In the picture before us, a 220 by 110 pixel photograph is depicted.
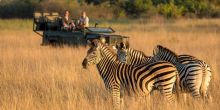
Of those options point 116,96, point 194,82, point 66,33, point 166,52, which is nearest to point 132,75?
point 116,96

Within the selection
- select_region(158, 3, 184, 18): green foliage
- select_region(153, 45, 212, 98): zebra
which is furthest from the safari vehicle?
select_region(158, 3, 184, 18): green foliage

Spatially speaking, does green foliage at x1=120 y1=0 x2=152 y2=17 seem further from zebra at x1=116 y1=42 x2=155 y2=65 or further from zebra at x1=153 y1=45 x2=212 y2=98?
zebra at x1=153 y1=45 x2=212 y2=98

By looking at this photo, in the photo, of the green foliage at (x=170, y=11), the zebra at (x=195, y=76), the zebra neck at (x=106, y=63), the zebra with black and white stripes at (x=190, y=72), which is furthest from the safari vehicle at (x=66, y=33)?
the green foliage at (x=170, y=11)

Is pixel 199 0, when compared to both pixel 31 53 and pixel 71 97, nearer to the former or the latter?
pixel 31 53

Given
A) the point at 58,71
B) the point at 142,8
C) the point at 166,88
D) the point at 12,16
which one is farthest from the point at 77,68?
the point at 142,8

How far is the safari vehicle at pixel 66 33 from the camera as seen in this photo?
20.5 m

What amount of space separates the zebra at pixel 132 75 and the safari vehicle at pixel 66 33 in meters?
10.8

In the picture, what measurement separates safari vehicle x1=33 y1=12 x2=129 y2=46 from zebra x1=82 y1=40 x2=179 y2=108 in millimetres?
10775

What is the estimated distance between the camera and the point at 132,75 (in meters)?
8.67

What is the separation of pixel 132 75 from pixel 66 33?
43.8 feet

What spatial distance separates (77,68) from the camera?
14.7m

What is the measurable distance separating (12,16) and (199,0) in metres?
21.4

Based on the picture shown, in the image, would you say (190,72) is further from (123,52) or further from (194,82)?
(123,52)

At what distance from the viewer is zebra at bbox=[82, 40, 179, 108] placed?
27.6ft
